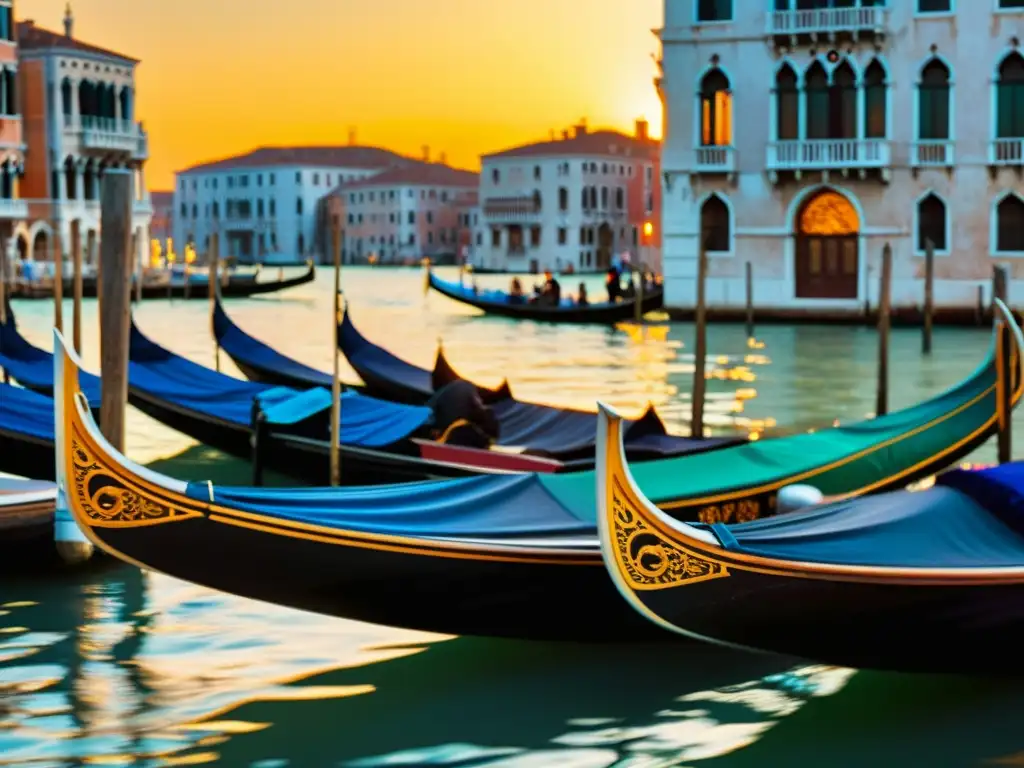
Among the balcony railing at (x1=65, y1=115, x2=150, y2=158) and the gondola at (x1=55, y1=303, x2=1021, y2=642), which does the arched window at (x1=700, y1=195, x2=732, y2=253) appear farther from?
the balcony railing at (x1=65, y1=115, x2=150, y2=158)

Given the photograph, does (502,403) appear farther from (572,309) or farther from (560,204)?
(560,204)

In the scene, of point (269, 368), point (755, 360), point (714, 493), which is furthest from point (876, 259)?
point (714, 493)

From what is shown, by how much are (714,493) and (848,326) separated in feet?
33.6

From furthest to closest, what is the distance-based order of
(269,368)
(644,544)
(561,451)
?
1. (269,368)
2. (561,451)
3. (644,544)

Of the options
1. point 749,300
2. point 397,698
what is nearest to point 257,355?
point 397,698

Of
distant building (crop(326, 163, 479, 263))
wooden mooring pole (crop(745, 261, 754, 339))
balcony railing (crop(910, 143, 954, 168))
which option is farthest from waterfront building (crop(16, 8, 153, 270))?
distant building (crop(326, 163, 479, 263))

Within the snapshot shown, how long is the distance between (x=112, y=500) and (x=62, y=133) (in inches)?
909

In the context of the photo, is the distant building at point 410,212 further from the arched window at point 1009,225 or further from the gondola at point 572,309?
the arched window at point 1009,225

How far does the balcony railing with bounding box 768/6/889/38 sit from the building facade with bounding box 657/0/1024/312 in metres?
0.01

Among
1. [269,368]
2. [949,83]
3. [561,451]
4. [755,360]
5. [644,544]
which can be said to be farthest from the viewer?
[949,83]

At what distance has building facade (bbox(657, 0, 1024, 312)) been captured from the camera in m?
13.3

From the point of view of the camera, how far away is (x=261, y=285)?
22.4m

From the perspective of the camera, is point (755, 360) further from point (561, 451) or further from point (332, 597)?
point (332, 597)

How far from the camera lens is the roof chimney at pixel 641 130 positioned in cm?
4716
